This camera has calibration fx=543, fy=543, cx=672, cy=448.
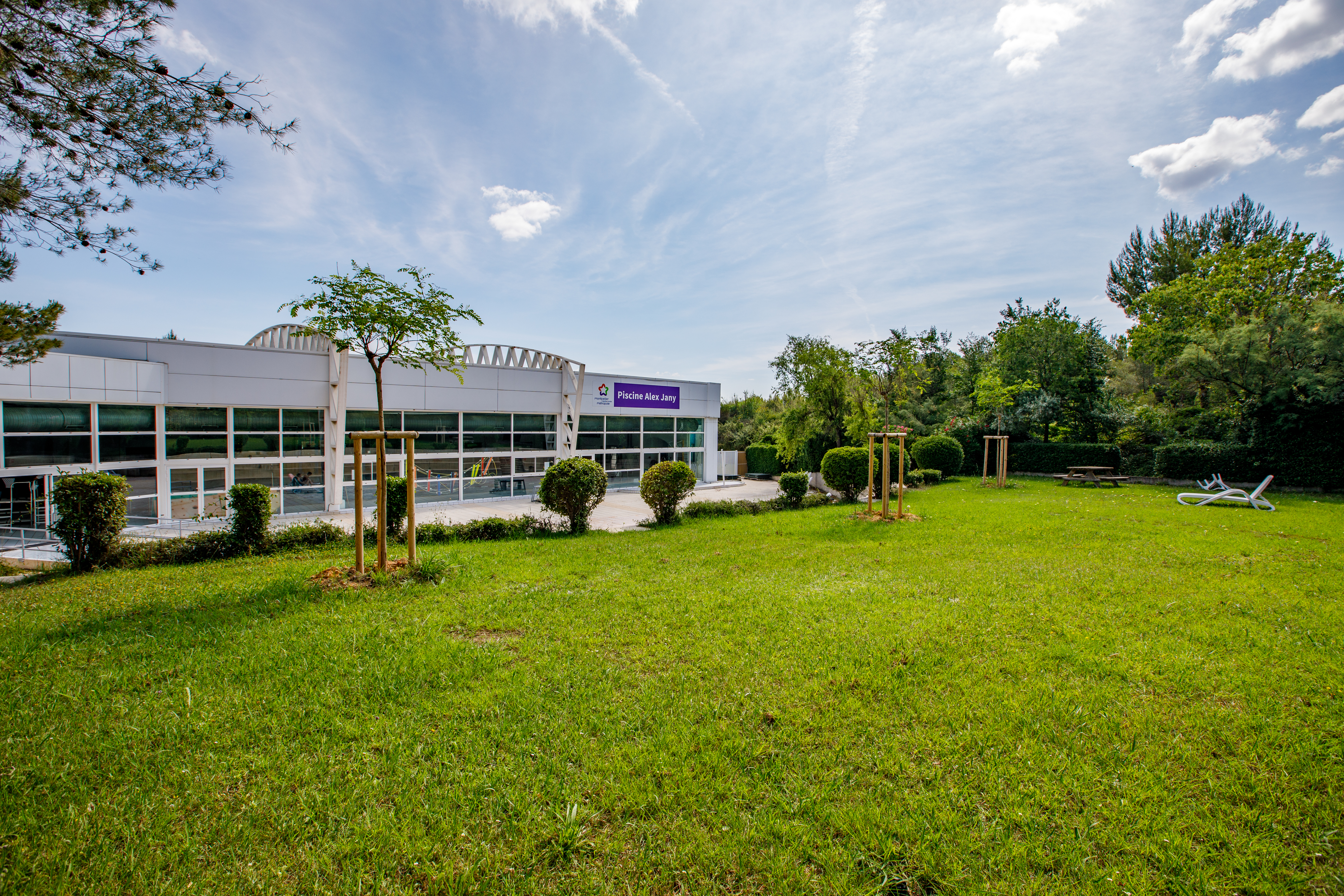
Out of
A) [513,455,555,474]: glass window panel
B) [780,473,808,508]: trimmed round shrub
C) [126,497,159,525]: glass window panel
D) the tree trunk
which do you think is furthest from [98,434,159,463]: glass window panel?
[780,473,808,508]: trimmed round shrub

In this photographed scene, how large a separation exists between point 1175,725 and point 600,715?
3.94m

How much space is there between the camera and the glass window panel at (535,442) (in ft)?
69.3

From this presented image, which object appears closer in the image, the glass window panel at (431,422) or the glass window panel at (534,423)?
the glass window panel at (431,422)

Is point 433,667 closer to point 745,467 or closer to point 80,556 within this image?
point 80,556

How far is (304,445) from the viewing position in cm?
1659

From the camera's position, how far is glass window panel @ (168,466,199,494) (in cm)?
1421

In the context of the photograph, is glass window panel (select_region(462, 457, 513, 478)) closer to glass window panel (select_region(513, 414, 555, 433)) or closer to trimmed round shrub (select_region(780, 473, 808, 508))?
glass window panel (select_region(513, 414, 555, 433))

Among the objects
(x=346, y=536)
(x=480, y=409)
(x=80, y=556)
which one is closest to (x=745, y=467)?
(x=480, y=409)

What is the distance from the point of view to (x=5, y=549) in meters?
8.80

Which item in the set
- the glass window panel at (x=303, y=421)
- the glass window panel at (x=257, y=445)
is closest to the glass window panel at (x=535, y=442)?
the glass window panel at (x=303, y=421)

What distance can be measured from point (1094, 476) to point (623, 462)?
18734 millimetres

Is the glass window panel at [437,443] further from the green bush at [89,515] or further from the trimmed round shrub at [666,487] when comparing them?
the green bush at [89,515]

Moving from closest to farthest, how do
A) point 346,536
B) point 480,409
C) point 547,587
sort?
point 547,587 → point 346,536 → point 480,409

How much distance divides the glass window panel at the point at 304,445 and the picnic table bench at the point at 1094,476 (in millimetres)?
26867
